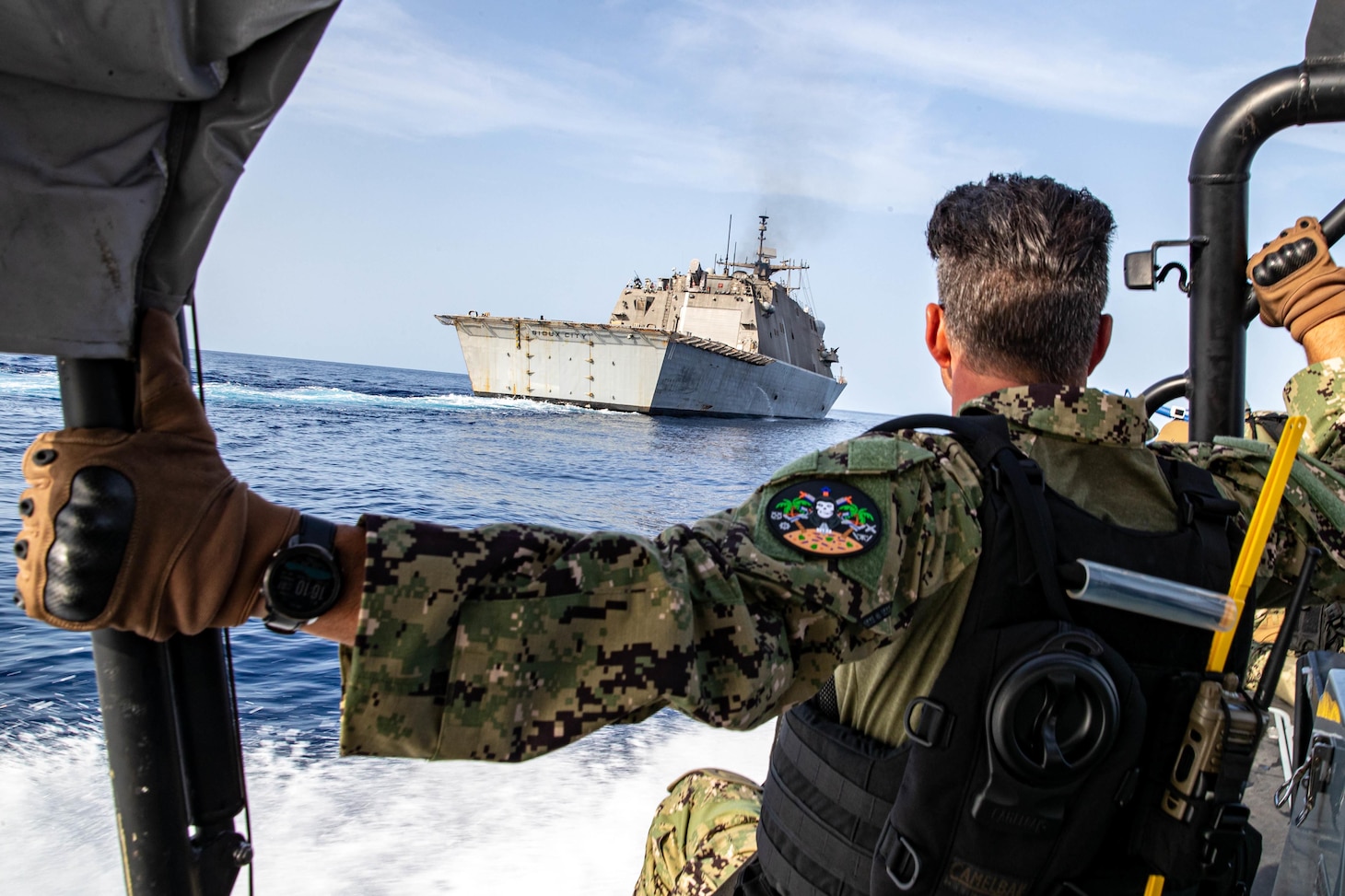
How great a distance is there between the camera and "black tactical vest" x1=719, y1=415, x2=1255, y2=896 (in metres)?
1.37

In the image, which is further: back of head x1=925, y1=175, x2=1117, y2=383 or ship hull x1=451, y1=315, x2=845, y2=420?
ship hull x1=451, y1=315, x2=845, y2=420

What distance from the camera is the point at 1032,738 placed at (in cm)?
138

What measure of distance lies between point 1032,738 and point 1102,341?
802 mm

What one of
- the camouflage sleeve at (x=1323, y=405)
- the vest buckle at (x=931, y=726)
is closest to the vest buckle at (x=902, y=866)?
the vest buckle at (x=931, y=726)

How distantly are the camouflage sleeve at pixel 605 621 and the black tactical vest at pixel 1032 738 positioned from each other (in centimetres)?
20

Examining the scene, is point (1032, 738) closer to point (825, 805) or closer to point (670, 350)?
point (825, 805)

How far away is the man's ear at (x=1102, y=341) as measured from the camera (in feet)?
5.68

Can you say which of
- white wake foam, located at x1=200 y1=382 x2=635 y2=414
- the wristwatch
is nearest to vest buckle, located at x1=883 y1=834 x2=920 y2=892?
the wristwatch

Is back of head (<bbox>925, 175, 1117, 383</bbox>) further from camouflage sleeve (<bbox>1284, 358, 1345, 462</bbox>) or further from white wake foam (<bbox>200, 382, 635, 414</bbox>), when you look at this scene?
white wake foam (<bbox>200, 382, 635, 414</bbox>)

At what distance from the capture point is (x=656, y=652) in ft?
3.75

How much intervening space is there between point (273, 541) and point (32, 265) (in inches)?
17.1

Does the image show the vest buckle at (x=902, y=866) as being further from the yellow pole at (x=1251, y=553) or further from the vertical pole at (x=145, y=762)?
the vertical pole at (x=145, y=762)

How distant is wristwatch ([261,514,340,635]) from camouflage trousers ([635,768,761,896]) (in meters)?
1.35

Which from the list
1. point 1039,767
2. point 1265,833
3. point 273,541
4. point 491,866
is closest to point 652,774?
point 491,866
